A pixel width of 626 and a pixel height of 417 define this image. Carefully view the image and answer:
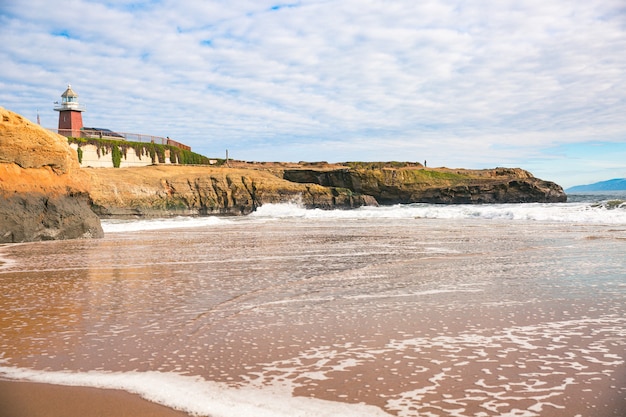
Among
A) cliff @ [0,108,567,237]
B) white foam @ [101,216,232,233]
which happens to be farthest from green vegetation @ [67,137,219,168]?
white foam @ [101,216,232,233]

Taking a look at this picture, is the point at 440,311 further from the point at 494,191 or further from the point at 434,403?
the point at 494,191

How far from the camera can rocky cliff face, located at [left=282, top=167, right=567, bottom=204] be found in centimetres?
4231

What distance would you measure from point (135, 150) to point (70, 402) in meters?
38.2

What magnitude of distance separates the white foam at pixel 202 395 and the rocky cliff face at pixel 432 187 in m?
39.5

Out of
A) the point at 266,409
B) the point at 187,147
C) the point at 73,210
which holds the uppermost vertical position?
the point at 187,147

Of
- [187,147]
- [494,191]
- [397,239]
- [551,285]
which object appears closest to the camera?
[551,285]

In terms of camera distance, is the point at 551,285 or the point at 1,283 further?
the point at 1,283

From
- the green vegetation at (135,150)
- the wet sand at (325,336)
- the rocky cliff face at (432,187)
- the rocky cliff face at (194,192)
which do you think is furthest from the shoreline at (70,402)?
the rocky cliff face at (432,187)

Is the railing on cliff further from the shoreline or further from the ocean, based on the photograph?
the shoreline

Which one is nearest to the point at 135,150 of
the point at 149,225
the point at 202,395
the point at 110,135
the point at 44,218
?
the point at 110,135

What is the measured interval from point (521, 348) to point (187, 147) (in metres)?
46.3

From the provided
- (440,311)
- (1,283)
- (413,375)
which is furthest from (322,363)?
(1,283)

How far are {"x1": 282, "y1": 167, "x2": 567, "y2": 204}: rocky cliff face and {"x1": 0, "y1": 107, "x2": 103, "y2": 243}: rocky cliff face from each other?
99.9ft

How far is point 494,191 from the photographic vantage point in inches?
1702
